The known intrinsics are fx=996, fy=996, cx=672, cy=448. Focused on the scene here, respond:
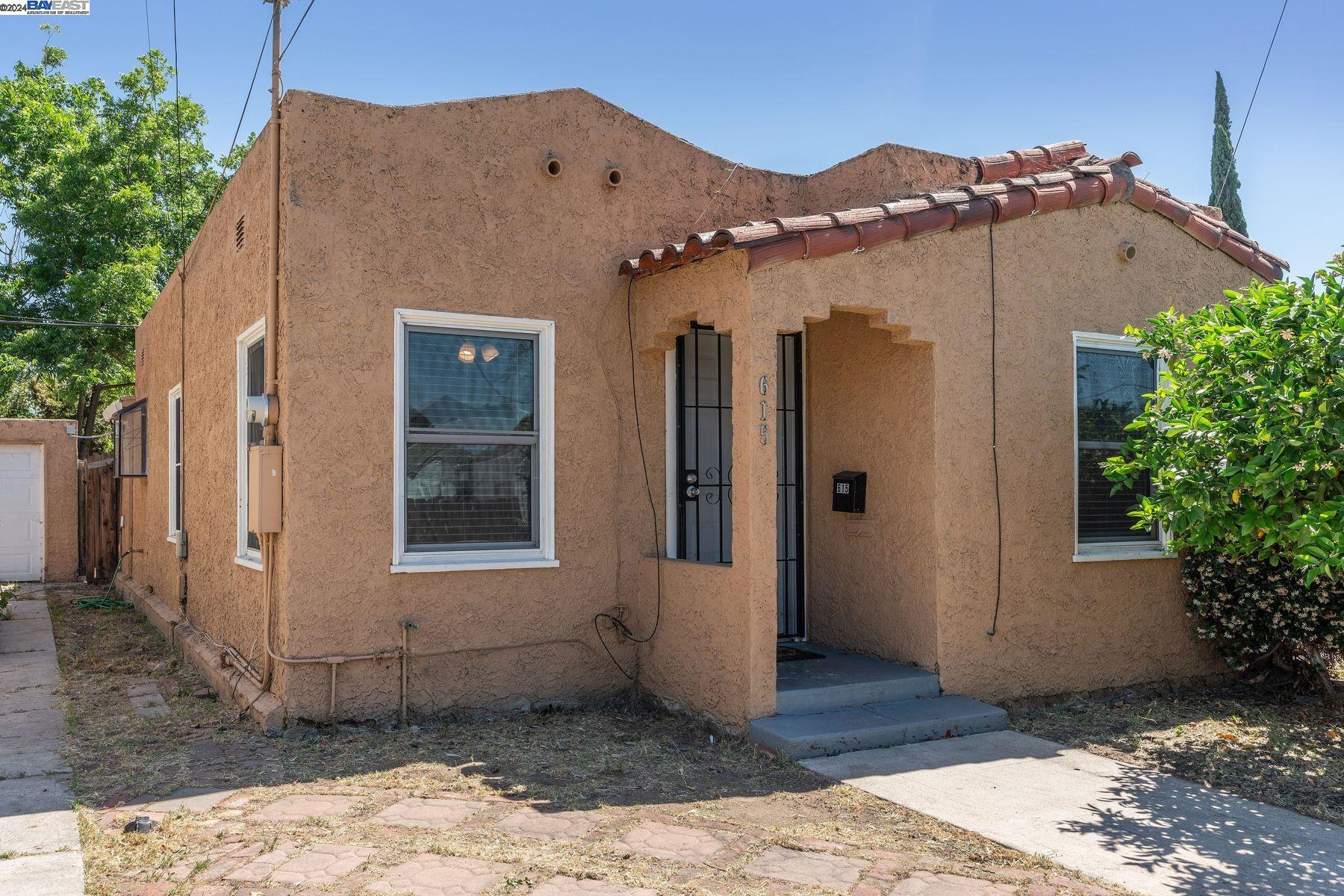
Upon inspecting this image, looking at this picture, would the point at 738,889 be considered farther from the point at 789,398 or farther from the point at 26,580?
the point at 26,580

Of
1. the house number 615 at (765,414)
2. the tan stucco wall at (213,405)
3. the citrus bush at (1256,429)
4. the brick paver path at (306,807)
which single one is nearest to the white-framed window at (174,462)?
the tan stucco wall at (213,405)

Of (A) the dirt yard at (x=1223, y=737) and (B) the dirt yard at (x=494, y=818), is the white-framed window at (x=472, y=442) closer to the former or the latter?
(B) the dirt yard at (x=494, y=818)

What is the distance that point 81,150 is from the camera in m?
18.4

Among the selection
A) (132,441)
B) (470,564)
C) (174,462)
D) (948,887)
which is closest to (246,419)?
(470,564)

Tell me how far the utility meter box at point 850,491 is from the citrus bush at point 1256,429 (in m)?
1.61

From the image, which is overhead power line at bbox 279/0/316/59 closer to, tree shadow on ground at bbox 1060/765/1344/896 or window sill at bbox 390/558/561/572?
window sill at bbox 390/558/561/572

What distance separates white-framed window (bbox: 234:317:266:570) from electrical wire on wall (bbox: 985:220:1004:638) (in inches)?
200

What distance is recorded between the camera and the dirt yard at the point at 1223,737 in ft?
17.4

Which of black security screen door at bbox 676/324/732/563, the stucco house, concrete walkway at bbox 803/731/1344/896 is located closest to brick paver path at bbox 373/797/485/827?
the stucco house

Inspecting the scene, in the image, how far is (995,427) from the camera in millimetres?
6676

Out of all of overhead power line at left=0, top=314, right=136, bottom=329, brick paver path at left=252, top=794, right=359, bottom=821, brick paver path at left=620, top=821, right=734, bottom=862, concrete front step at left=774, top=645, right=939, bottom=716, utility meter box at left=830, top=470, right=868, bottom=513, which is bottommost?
brick paver path at left=620, top=821, right=734, bottom=862

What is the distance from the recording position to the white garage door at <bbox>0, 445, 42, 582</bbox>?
15445 mm

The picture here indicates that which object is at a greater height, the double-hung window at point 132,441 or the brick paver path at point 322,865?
the double-hung window at point 132,441

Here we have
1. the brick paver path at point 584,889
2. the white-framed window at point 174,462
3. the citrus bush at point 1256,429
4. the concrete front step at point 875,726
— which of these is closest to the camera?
the brick paver path at point 584,889
